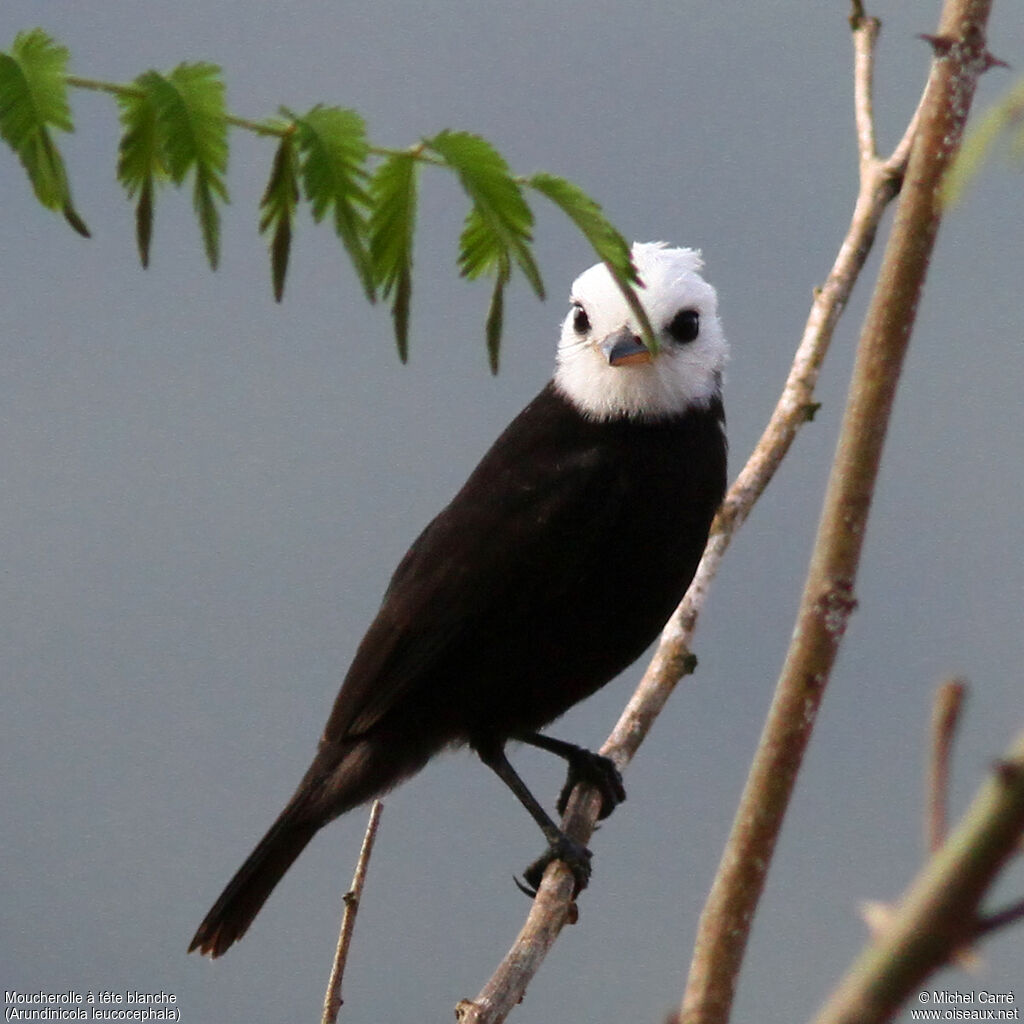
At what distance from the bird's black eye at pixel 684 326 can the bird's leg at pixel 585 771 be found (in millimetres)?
1236

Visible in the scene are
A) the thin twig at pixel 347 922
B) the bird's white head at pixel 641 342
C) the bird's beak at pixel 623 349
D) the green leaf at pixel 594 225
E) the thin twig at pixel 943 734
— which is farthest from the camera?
the bird's white head at pixel 641 342

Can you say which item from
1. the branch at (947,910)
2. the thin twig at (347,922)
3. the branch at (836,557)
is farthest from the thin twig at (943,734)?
the thin twig at (347,922)

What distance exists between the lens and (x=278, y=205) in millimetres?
1710

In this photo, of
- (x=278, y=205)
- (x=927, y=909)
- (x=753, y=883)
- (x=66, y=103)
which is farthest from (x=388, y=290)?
(x=927, y=909)

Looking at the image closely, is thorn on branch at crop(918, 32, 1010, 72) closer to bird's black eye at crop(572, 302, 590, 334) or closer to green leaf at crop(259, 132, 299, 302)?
green leaf at crop(259, 132, 299, 302)

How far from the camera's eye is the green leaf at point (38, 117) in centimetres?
162

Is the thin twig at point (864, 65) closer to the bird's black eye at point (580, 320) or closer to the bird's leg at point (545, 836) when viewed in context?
the bird's black eye at point (580, 320)

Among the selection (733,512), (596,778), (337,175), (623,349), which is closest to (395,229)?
(337,175)

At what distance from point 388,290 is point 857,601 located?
0.68m

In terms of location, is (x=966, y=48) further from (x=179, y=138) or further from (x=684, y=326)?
(x=684, y=326)

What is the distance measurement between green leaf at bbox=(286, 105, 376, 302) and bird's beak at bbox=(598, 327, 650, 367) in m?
1.88

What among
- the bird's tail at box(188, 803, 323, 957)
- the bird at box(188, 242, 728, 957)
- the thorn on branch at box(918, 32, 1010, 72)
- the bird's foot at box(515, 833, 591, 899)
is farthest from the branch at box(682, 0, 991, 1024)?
the bird's tail at box(188, 803, 323, 957)

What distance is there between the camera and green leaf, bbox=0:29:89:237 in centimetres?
162

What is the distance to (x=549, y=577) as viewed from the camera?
143 inches
